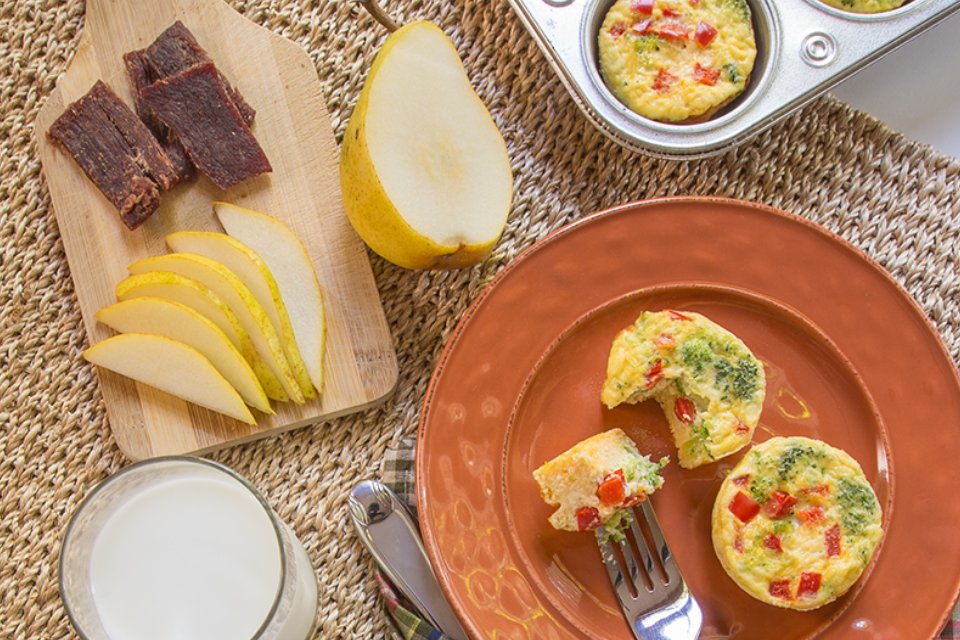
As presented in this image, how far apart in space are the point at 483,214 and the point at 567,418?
62 cm

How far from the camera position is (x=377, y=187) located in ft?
6.83

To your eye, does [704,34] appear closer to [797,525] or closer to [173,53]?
[797,525]

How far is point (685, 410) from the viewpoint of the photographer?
216 cm

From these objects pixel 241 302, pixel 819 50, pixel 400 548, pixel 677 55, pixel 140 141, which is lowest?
pixel 400 548

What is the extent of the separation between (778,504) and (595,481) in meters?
0.46

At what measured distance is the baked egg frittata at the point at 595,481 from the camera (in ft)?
6.86

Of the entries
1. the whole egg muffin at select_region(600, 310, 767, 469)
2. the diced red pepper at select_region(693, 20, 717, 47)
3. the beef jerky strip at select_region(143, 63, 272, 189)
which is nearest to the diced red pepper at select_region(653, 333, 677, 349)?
the whole egg muffin at select_region(600, 310, 767, 469)

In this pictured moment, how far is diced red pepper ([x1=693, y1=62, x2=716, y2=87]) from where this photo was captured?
7.47 feet

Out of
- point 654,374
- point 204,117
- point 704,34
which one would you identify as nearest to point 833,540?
point 654,374

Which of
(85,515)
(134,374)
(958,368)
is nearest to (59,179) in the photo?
(134,374)

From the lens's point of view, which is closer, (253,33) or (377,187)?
(377,187)

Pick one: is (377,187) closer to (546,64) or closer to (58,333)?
(546,64)

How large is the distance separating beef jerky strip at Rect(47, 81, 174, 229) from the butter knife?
1.04 m

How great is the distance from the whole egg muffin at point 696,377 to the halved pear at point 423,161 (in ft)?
1.64
